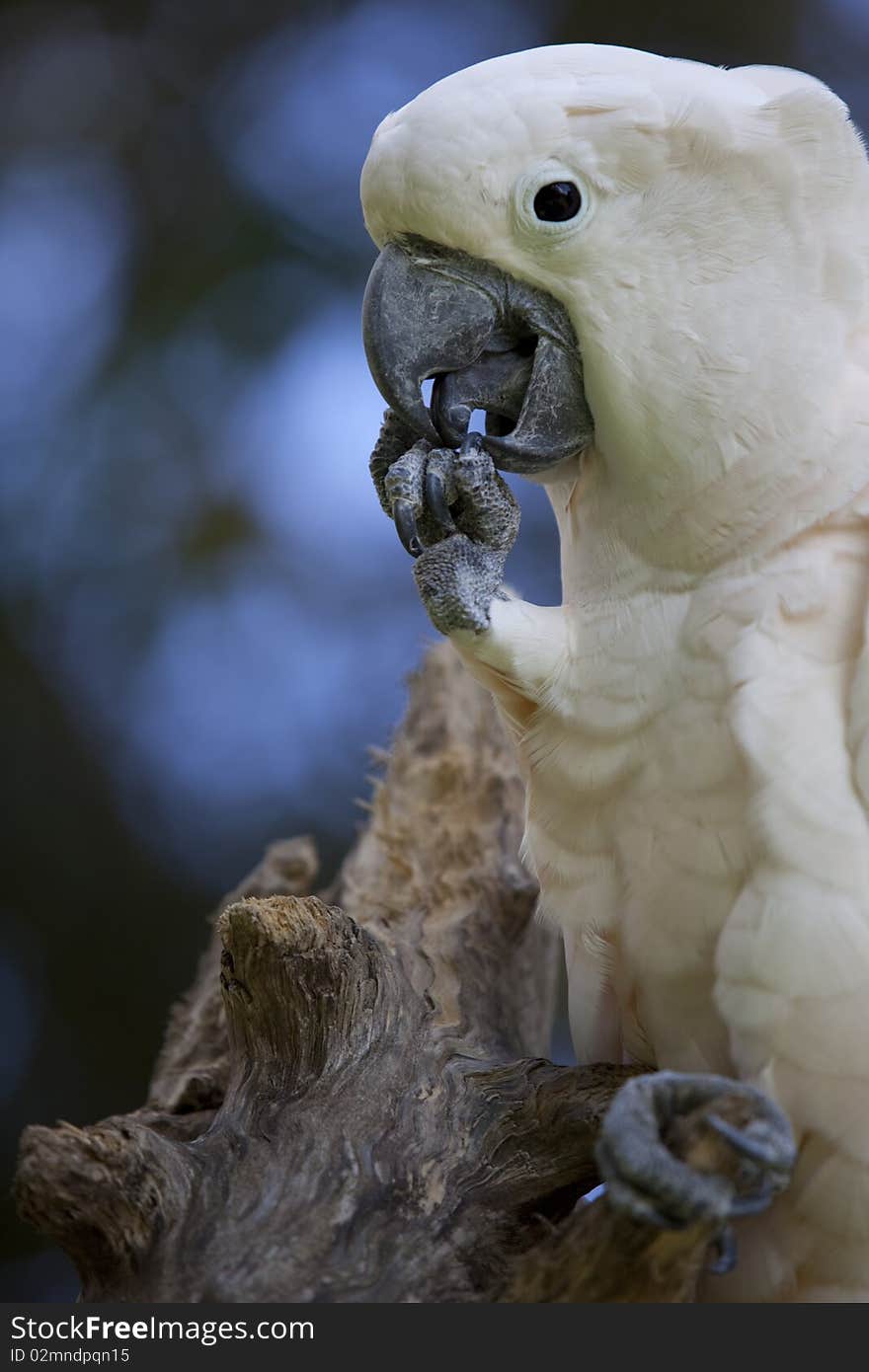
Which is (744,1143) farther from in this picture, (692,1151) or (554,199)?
(554,199)

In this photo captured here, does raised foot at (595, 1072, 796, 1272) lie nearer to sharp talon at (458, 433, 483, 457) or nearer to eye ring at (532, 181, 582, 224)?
sharp talon at (458, 433, 483, 457)

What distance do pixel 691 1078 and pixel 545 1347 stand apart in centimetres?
34

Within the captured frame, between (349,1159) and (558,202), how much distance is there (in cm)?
126

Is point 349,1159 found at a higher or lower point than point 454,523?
lower

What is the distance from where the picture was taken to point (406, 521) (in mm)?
1790

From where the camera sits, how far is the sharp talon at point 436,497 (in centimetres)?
179

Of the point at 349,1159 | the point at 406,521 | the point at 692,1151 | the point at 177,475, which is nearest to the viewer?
the point at 692,1151

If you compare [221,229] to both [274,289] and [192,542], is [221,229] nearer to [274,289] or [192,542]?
[274,289]

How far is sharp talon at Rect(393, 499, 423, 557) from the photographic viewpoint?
5.86 feet

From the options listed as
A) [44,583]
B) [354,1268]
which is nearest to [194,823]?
[44,583]

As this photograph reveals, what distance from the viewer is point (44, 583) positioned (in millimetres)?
4309

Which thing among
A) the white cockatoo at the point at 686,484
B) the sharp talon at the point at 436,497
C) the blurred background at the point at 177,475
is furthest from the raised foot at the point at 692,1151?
the blurred background at the point at 177,475

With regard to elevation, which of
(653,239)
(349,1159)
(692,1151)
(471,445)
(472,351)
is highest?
(653,239)

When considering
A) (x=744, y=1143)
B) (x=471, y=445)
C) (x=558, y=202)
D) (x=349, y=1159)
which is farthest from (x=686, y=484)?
(x=349, y=1159)
